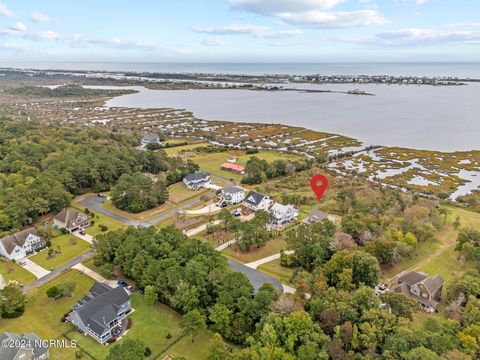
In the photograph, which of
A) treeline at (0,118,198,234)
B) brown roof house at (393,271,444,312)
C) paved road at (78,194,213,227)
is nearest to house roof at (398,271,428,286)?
brown roof house at (393,271,444,312)

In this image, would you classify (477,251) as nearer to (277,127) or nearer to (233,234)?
(233,234)

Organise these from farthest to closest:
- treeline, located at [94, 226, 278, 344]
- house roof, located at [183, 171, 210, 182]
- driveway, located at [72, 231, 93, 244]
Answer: house roof, located at [183, 171, 210, 182], driveway, located at [72, 231, 93, 244], treeline, located at [94, 226, 278, 344]

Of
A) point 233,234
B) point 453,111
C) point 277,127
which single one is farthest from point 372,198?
point 453,111

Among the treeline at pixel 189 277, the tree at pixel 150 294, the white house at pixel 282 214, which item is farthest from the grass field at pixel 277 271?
the tree at pixel 150 294

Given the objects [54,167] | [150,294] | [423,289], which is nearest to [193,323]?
[150,294]

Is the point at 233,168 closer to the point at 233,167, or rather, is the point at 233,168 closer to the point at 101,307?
the point at 233,167

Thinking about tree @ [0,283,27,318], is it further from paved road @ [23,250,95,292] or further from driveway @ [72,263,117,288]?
driveway @ [72,263,117,288]
